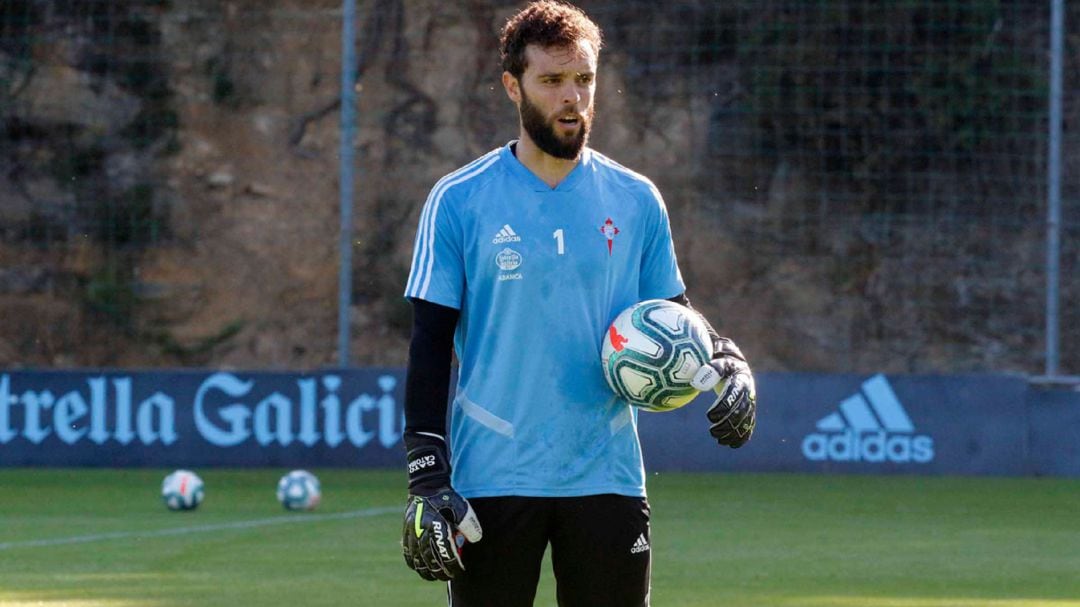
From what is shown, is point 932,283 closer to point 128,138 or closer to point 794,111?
point 794,111

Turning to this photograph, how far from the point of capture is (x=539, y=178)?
4543mm

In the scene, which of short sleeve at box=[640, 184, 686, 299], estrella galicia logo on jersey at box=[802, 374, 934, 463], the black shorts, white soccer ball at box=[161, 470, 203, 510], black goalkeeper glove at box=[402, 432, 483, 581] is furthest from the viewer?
estrella galicia logo on jersey at box=[802, 374, 934, 463]

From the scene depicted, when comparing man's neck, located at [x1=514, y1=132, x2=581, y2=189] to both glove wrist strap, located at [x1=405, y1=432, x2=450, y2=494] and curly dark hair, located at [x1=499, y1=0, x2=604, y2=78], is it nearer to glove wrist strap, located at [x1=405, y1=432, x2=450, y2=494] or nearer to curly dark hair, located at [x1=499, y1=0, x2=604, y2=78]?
curly dark hair, located at [x1=499, y1=0, x2=604, y2=78]

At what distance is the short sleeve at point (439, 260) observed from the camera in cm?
446

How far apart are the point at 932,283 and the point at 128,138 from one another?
929 cm

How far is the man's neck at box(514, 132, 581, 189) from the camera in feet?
14.9

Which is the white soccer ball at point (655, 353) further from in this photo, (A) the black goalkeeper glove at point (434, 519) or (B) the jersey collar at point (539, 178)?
(A) the black goalkeeper glove at point (434, 519)

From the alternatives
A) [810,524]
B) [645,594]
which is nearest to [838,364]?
[810,524]

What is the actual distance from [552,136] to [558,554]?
101 centimetres

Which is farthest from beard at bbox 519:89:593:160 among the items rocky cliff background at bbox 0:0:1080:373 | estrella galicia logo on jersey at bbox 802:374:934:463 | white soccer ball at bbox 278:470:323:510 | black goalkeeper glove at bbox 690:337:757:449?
rocky cliff background at bbox 0:0:1080:373

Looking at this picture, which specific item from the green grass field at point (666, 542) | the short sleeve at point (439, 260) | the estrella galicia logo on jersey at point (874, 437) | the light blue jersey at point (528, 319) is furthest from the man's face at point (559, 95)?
the estrella galicia logo on jersey at point (874, 437)


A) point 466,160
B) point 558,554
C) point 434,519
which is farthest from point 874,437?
point 434,519

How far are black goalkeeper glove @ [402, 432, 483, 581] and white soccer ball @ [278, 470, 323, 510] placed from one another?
25.0 feet

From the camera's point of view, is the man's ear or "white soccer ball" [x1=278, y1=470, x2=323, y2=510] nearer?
the man's ear
